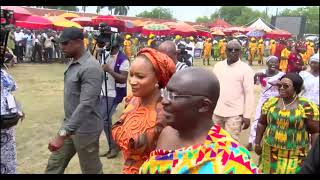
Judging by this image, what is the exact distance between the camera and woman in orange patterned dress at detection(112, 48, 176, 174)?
7.93 ft

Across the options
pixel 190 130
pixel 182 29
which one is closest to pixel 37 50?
pixel 182 29

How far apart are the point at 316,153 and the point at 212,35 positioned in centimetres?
3273

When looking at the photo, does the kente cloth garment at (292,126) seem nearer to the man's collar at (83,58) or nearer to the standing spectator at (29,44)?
the man's collar at (83,58)

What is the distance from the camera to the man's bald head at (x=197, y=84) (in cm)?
189

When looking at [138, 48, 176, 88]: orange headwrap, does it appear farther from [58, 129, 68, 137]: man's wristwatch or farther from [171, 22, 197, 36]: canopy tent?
[171, 22, 197, 36]: canopy tent

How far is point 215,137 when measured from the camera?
1823mm

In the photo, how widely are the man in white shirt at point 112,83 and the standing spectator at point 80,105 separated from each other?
4.47 ft

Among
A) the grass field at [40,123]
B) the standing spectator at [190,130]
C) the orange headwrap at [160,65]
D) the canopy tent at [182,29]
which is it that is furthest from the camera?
the canopy tent at [182,29]

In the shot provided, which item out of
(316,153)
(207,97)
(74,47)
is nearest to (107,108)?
(74,47)

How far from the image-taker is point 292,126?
381 cm

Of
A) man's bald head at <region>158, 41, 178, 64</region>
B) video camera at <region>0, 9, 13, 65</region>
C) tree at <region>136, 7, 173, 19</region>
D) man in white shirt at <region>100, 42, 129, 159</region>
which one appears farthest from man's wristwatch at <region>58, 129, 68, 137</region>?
tree at <region>136, 7, 173, 19</region>

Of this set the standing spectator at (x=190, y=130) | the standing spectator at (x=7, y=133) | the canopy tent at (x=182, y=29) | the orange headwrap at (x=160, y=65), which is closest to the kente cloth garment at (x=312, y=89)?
the orange headwrap at (x=160, y=65)
